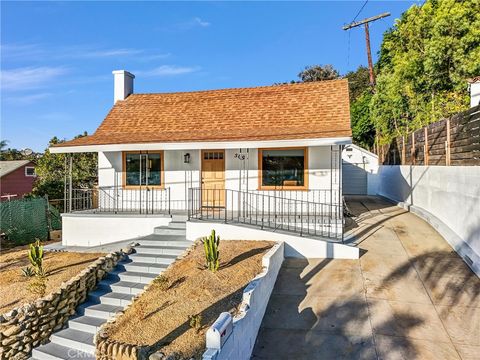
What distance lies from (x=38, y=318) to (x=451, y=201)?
10.2m

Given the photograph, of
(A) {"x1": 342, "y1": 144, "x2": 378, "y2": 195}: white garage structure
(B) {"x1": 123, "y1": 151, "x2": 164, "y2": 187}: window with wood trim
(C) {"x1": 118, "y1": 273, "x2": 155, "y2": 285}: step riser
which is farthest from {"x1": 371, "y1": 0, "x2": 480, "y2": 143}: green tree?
(C) {"x1": 118, "y1": 273, "x2": 155, "y2": 285}: step riser

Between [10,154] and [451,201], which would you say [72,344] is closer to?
[451,201]

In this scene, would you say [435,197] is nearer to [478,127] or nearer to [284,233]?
[478,127]

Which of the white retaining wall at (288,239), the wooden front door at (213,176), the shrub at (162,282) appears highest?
the wooden front door at (213,176)

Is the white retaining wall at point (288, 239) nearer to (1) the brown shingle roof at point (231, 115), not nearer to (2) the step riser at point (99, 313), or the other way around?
(1) the brown shingle roof at point (231, 115)

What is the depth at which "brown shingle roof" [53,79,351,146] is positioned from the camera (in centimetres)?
1082

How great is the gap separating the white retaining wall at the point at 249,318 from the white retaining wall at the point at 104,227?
4.68m

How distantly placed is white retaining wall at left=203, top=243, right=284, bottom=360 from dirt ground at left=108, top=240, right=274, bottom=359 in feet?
1.09

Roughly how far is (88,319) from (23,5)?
9864 mm

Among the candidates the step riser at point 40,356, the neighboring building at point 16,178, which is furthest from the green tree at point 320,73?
the step riser at point 40,356

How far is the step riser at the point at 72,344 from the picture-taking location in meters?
5.77

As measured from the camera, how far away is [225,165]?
11.5m

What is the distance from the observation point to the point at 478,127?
6.86 meters

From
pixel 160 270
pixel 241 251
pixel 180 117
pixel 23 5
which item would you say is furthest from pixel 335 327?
pixel 23 5
